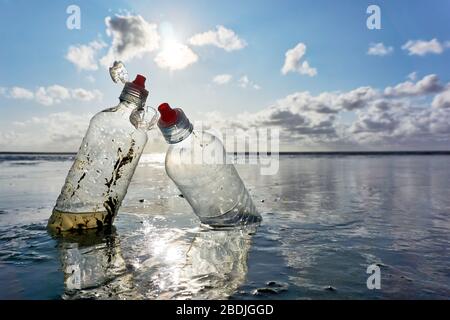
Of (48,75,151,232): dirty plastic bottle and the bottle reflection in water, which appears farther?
(48,75,151,232): dirty plastic bottle

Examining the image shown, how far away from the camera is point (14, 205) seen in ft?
20.0

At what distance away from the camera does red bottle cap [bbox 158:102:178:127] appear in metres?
3.40

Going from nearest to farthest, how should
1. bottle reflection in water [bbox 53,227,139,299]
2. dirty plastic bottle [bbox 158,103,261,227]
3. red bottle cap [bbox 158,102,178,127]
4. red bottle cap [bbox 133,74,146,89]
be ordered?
bottle reflection in water [bbox 53,227,139,299] → red bottle cap [bbox 158,102,178,127] → red bottle cap [bbox 133,74,146,89] → dirty plastic bottle [bbox 158,103,261,227]

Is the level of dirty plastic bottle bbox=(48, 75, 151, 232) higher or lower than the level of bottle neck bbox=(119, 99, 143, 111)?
lower

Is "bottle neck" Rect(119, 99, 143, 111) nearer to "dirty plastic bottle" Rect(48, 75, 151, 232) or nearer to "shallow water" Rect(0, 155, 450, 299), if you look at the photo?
"dirty plastic bottle" Rect(48, 75, 151, 232)

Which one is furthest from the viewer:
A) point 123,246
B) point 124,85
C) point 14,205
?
point 14,205

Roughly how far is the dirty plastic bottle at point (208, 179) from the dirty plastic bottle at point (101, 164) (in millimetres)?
542

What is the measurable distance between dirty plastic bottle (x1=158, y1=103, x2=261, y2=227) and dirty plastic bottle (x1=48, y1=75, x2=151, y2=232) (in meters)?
0.54

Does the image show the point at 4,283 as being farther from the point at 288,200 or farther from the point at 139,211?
the point at 288,200

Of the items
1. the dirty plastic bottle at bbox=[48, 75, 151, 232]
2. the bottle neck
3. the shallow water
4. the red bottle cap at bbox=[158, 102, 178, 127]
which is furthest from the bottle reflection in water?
the bottle neck

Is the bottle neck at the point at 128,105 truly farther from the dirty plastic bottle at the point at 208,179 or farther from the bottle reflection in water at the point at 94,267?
the bottle reflection in water at the point at 94,267
